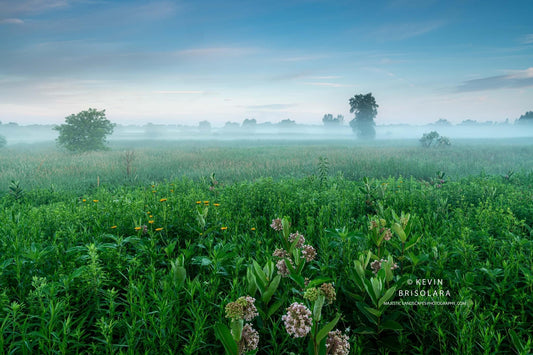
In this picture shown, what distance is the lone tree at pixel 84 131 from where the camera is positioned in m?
31.4

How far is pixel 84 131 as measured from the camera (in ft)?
106

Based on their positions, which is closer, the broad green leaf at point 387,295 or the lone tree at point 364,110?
the broad green leaf at point 387,295

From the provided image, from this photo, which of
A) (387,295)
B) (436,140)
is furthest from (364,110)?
(387,295)

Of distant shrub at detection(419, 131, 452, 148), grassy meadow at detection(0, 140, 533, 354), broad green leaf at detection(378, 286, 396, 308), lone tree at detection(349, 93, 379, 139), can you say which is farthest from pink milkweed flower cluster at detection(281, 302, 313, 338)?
lone tree at detection(349, 93, 379, 139)

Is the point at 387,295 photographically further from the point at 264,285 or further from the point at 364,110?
the point at 364,110

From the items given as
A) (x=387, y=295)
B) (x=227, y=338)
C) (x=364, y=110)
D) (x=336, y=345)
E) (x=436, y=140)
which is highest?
(x=364, y=110)

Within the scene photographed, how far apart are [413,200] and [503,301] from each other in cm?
439

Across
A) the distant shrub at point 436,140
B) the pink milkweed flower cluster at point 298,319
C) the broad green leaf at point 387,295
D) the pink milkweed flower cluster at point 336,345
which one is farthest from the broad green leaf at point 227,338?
the distant shrub at point 436,140

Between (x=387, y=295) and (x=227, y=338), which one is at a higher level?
(x=227, y=338)

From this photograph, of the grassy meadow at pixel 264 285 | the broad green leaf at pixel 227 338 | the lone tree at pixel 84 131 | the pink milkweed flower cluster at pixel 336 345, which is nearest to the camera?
the broad green leaf at pixel 227 338

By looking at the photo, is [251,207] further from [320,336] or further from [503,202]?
[503,202]

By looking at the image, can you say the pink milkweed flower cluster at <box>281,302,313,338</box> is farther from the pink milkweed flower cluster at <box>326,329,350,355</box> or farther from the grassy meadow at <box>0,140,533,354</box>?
the pink milkweed flower cluster at <box>326,329,350,355</box>

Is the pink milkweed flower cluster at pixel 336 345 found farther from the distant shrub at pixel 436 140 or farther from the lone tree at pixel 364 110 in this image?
the lone tree at pixel 364 110

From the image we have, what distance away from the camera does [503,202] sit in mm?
6246
